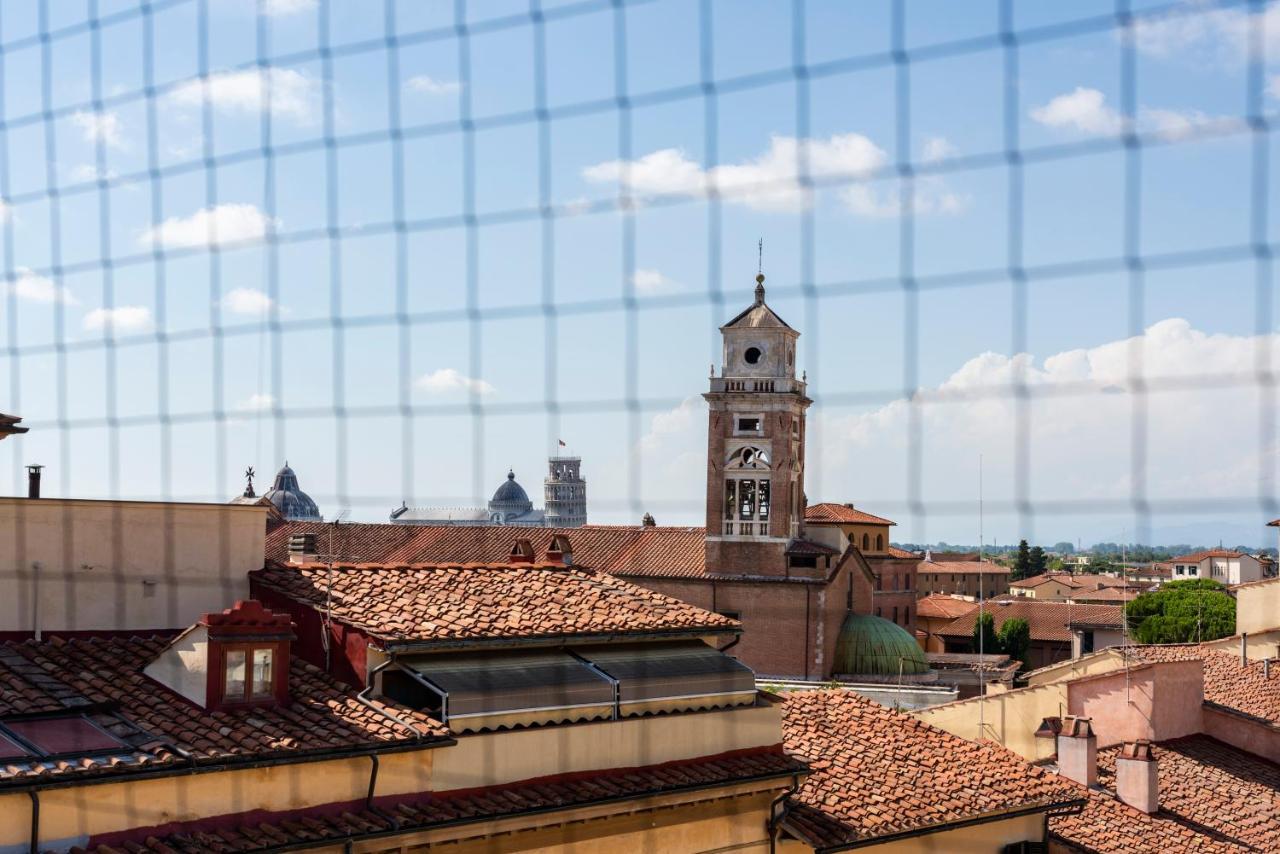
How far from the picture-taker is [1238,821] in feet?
37.8

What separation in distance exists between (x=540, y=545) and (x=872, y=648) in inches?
287

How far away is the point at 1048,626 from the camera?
1583 inches

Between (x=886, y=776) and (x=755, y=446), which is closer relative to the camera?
A: (x=886, y=776)

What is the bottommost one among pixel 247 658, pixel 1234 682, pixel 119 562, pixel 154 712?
pixel 1234 682

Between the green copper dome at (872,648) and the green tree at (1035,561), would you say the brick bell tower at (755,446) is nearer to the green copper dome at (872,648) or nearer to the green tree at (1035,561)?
the green copper dome at (872,648)

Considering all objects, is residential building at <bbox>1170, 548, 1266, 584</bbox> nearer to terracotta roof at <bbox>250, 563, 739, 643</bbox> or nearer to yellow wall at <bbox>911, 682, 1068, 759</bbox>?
yellow wall at <bbox>911, 682, 1068, 759</bbox>

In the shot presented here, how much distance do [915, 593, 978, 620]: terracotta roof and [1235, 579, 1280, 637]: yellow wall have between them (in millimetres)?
21294

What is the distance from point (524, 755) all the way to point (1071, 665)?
9.81 metres

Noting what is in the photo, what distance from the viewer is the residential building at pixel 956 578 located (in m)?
48.6

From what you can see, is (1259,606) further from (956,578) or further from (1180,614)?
(956,578)

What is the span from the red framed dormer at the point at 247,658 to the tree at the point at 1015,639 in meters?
33.0

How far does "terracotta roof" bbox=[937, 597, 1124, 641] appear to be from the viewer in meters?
38.6

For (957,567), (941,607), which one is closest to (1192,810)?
(941,607)

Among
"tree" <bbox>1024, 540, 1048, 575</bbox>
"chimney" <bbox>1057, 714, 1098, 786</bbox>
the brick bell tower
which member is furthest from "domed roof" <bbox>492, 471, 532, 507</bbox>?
"chimney" <bbox>1057, 714, 1098, 786</bbox>
